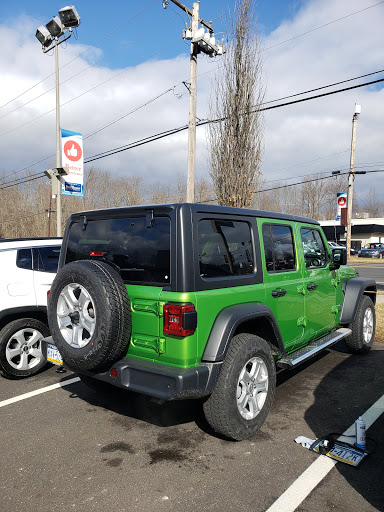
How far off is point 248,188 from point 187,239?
33.3 ft

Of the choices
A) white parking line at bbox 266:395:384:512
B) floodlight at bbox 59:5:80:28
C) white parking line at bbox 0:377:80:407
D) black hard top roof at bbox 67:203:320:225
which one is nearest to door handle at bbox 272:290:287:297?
black hard top roof at bbox 67:203:320:225

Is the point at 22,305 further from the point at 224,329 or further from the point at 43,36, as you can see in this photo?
the point at 43,36

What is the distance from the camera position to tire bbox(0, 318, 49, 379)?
4633mm

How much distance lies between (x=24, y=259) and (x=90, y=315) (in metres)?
2.25

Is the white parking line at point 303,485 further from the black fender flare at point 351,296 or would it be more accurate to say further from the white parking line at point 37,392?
the white parking line at point 37,392

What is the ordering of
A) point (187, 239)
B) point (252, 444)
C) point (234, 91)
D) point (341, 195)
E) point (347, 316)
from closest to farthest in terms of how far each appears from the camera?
1. point (187, 239)
2. point (252, 444)
3. point (347, 316)
4. point (234, 91)
5. point (341, 195)

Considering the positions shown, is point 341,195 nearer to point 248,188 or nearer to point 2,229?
point 248,188

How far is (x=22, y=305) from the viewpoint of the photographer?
474 centimetres

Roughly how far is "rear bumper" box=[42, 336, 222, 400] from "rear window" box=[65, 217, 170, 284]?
25.7 inches

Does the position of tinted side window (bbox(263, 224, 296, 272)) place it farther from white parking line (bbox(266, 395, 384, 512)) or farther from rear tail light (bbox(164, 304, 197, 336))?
white parking line (bbox(266, 395, 384, 512))

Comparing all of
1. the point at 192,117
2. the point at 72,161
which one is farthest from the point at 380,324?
the point at 72,161

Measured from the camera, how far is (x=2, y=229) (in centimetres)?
4600

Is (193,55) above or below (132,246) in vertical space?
above

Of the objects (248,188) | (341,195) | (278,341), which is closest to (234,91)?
(248,188)
